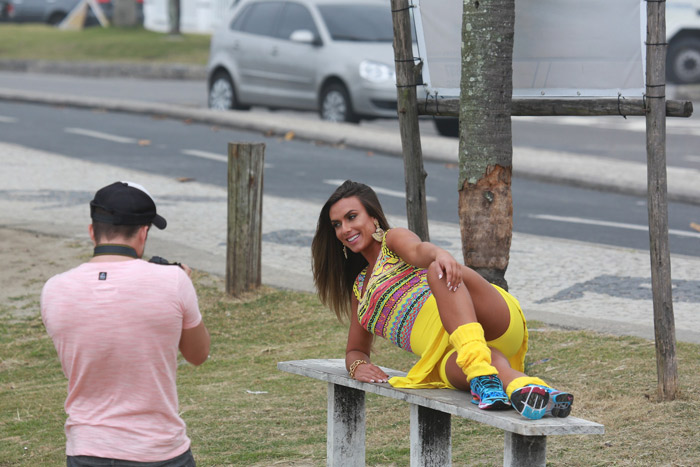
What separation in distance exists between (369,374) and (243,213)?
11.8 ft

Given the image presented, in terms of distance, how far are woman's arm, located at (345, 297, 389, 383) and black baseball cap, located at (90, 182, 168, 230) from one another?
1471 millimetres

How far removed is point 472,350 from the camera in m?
4.04

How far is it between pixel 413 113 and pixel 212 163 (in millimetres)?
8257

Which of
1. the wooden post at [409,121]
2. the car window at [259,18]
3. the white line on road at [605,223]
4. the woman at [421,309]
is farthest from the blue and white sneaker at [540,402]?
the car window at [259,18]

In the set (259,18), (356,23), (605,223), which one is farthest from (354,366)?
(259,18)

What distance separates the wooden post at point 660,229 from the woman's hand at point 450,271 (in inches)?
57.1

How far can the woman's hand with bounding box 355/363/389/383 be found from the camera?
14.6ft

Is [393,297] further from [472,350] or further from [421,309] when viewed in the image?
[472,350]

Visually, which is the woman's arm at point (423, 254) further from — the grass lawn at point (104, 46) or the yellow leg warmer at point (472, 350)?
the grass lawn at point (104, 46)

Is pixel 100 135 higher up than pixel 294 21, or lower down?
lower down

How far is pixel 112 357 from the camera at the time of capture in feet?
10.5

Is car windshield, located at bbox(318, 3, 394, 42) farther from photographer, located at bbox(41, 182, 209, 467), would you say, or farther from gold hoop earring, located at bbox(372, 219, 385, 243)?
photographer, located at bbox(41, 182, 209, 467)

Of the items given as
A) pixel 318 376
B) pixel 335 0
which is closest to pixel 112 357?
pixel 318 376

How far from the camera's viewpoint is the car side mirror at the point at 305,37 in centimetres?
1686
